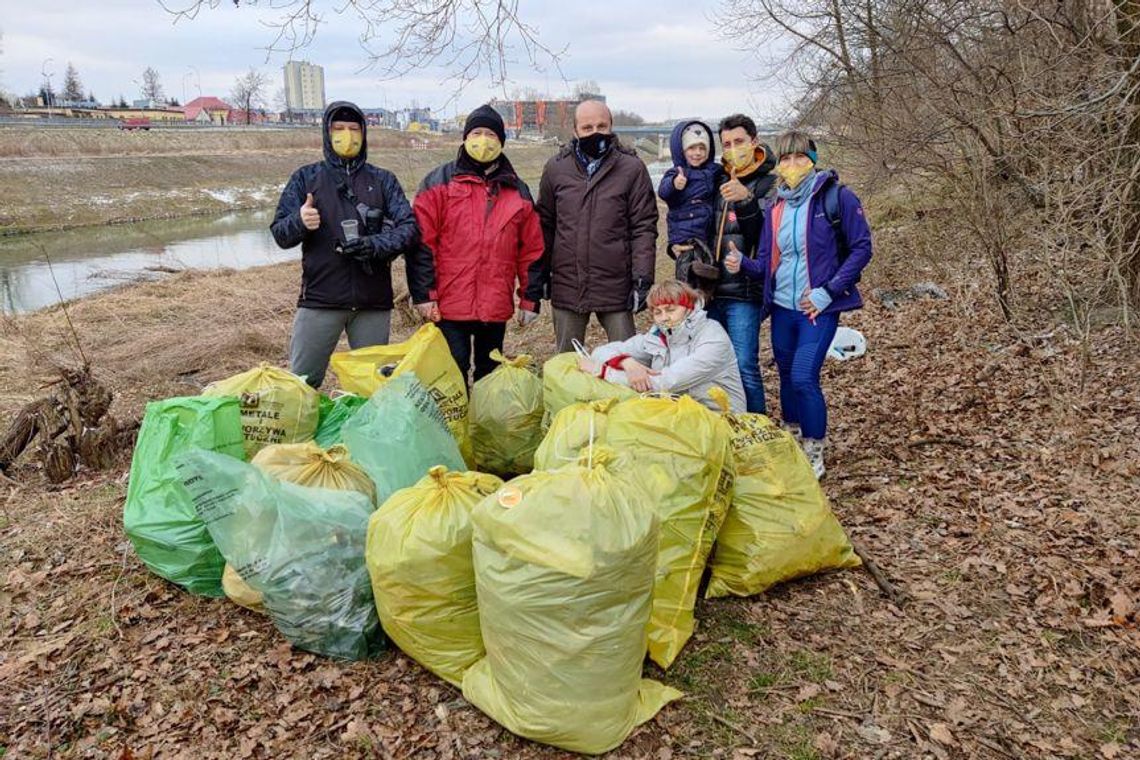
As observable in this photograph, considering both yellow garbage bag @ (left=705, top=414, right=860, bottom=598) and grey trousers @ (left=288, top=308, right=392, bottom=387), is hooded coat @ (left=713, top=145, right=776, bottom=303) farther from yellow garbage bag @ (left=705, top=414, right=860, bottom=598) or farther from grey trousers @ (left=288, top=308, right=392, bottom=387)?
grey trousers @ (left=288, top=308, right=392, bottom=387)

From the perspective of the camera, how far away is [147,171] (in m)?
29.5

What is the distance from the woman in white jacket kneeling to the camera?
Result: 3.36 meters

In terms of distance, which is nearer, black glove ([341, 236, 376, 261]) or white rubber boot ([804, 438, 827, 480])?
black glove ([341, 236, 376, 261])

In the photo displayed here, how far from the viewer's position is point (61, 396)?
4.59m

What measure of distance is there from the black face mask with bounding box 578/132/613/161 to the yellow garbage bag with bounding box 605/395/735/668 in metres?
1.71

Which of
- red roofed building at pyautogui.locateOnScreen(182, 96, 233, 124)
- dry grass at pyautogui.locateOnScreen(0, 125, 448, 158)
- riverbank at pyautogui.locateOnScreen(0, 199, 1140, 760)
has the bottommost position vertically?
riverbank at pyautogui.locateOnScreen(0, 199, 1140, 760)

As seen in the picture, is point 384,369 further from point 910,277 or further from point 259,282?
point 259,282

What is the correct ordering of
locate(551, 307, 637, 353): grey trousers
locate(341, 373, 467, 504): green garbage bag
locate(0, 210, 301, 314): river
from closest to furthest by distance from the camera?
locate(341, 373, 467, 504): green garbage bag
locate(551, 307, 637, 353): grey trousers
locate(0, 210, 301, 314): river

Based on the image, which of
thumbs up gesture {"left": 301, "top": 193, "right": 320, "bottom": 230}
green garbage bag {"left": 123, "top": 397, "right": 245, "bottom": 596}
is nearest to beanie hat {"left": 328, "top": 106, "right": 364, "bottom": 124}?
thumbs up gesture {"left": 301, "top": 193, "right": 320, "bottom": 230}

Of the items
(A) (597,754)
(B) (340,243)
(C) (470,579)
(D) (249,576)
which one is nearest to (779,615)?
(A) (597,754)

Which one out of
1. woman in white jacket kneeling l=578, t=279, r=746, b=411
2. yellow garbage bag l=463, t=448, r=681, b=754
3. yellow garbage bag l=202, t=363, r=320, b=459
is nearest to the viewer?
yellow garbage bag l=463, t=448, r=681, b=754

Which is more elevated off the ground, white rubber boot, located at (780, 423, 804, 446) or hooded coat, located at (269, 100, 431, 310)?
hooded coat, located at (269, 100, 431, 310)

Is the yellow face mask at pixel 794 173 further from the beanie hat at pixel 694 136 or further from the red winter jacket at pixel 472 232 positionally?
the red winter jacket at pixel 472 232

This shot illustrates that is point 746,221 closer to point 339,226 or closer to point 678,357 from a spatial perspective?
point 678,357
